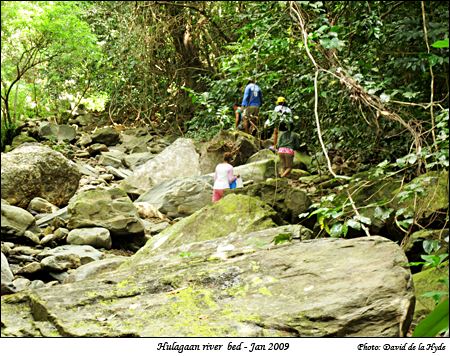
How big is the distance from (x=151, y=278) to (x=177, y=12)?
1.92 metres

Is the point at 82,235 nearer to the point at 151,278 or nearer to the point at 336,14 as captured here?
the point at 151,278

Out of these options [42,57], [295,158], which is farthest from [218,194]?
[42,57]

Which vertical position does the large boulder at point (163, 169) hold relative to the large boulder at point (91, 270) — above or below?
above

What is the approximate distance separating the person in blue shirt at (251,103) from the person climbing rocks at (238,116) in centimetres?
4

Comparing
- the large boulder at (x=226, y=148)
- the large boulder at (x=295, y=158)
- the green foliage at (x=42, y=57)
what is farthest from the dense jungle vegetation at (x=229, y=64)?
the large boulder at (x=295, y=158)

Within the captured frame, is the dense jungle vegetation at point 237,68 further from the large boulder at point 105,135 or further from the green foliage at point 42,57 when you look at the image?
the large boulder at point 105,135

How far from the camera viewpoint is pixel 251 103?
15.0ft

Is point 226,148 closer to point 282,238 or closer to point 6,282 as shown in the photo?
point 282,238

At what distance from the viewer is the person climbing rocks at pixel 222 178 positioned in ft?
16.9

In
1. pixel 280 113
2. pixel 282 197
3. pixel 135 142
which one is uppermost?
pixel 280 113

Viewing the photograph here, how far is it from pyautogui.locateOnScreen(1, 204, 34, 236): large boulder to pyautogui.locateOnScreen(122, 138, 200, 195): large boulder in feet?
3.64

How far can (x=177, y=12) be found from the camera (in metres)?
3.71

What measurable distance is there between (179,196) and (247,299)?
9.91 ft

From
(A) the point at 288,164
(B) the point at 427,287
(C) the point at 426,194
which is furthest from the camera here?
(A) the point at 288,164
